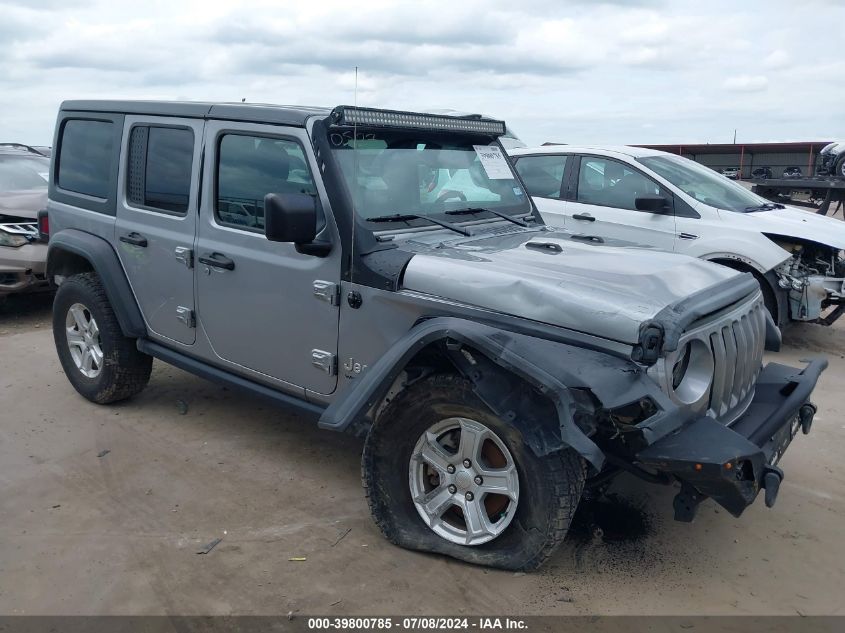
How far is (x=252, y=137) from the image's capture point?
417 centimetres

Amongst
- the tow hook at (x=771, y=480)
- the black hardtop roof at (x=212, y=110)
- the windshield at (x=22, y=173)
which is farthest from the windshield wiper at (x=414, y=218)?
the windshield at (x=22, y=173)

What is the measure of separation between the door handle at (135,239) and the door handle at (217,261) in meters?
0.59

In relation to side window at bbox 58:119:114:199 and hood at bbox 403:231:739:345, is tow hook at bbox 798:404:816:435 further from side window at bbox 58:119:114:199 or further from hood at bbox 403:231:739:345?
side window at bbox 58:119:114:199

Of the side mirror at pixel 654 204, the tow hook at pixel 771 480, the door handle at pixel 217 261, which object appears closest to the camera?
the tow hook at pixel 771 480

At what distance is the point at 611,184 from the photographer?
7.55 metres

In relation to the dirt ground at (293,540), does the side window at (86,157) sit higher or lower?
higher

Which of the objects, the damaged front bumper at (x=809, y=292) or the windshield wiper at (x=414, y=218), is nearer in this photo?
the windshield wiper at (x=414, y=218)

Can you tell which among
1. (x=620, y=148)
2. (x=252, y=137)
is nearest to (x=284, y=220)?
(x=252, y=137)

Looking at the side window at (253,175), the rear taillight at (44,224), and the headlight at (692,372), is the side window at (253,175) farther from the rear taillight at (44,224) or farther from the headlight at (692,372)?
the rear taillight at (44,224)

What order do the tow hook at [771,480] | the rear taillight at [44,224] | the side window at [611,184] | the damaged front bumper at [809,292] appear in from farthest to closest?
the side window at [611,184], the damaged front bumper at [809,292], the rear taillight at [44,224], the tow hook at [771,480]

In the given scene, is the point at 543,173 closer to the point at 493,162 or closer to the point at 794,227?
the point at 794,227

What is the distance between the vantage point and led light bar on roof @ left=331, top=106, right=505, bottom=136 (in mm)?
3836

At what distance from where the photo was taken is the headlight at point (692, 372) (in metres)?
3.15

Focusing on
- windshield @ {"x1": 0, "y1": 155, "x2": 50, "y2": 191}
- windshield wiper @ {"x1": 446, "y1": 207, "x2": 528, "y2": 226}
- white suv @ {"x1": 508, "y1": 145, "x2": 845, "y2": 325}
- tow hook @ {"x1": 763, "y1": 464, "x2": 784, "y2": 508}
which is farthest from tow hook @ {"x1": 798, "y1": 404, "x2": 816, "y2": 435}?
windshield @ {"x1": 0, "y1": 155, "x2": 50, "y2": 191}
